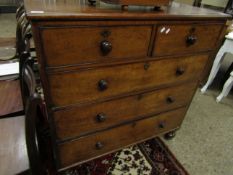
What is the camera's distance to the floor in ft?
4.55

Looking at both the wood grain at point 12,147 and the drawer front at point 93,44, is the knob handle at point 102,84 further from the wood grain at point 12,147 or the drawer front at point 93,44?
the wood grain at point 12,147

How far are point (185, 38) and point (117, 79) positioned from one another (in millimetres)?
430

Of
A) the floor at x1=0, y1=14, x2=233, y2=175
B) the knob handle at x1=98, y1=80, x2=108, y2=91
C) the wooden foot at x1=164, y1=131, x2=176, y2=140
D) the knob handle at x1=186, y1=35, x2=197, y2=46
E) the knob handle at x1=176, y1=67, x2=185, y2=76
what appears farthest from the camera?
the wooden foot at x1=164, y1=131, x2=176, y2=140

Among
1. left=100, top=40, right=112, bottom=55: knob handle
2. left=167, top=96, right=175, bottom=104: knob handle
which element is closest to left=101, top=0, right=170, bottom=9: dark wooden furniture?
left=100, top=40, right=112, bottom=55: knob handle

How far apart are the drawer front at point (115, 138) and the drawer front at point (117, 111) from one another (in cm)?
6

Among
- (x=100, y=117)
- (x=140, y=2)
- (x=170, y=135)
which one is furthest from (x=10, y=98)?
(x=170, y=135)

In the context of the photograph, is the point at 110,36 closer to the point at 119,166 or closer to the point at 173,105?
the point at 173,105

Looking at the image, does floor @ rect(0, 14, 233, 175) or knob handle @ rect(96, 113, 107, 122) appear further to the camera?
floor @ rect(0, 14, 233, 175)

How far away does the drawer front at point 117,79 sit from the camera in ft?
2.58

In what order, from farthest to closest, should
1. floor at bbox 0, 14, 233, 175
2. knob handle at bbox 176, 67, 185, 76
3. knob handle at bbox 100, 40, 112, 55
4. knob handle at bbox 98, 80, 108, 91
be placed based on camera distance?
1. floor at bbox 0, 14, 233, 175
2. knob handle at bbox 176, 67, 185, 76
3. knob handle at bbox 98, 80, 108, 91
4. knob handle at bbox 100, 40, 112, 55

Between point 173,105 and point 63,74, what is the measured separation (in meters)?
0.85

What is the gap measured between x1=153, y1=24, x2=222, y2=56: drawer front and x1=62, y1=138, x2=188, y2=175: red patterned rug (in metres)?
0.82

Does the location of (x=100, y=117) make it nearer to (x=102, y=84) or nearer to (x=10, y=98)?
(x=102, y=84)

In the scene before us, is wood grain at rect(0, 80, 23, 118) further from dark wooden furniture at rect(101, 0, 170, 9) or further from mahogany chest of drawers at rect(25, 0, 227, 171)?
dark wooden furniture at rect(101, 0, 170, 9)
